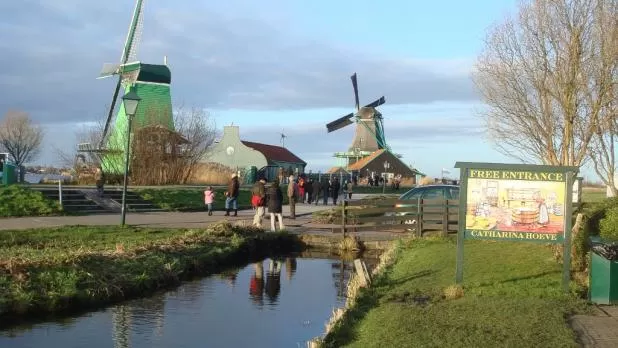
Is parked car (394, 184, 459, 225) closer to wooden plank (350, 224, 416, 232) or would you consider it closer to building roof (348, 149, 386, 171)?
wooden plank (350, 224, 416, 232)

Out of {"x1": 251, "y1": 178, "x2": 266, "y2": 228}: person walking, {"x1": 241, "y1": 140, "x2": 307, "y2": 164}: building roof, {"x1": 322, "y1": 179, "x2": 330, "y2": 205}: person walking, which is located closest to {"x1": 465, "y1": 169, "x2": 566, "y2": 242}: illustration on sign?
{"x1": 251, "y1": 178, "x2": 266, "y2": 228}: person walking

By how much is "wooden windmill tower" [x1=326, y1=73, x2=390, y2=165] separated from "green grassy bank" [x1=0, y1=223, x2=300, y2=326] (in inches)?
2998

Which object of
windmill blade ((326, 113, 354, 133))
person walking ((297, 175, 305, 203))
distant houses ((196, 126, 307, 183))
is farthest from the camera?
windmill blade ((326, 113, 354, 133))

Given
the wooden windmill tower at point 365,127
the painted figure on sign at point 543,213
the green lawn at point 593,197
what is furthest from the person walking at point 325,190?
the wooden windmill tower at point 365,127

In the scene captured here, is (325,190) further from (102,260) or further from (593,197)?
(102,260)

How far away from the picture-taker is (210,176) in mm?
50000

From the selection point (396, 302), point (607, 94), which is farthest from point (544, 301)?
point (607, 94)

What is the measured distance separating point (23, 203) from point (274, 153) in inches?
2215

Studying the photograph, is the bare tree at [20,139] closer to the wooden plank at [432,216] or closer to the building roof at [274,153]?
the building roof at [274,153]

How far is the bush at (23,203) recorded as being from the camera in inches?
1032

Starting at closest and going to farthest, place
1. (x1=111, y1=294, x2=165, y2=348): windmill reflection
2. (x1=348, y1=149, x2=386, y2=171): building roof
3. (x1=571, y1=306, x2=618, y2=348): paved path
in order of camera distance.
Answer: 1. (x1=571, y1=306, x2=618, y2=348): paved path
2. (x1=111, y1=294, x2=165, y2=348): windmill reflection
3. (x1=348, y1=149, x2=386, y2=171): building roof

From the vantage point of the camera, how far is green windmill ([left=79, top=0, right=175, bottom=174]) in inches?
1773

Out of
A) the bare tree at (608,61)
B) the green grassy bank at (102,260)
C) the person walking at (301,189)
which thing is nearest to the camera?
the green grassy bank at (102,260)

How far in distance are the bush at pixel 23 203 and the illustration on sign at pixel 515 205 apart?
1966 cm
